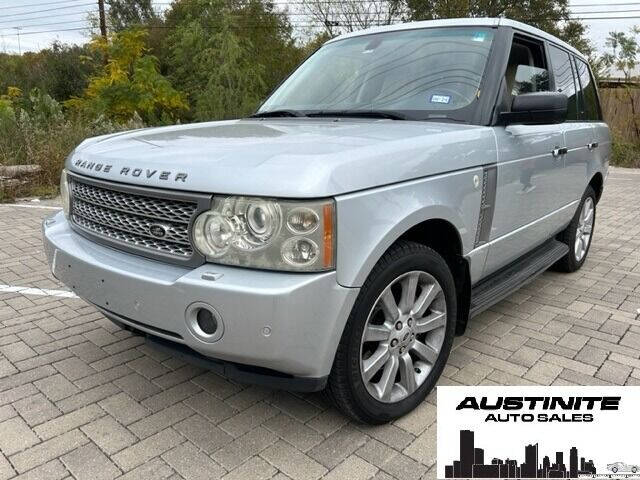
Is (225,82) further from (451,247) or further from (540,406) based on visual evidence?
(540,406)

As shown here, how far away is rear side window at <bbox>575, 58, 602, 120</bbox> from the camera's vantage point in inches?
185

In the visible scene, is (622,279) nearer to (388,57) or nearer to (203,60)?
(388,57)

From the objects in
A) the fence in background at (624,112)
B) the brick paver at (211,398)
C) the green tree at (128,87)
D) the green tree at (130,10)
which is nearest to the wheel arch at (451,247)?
the brick paver at (211,398)

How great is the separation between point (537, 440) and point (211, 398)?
154 cm

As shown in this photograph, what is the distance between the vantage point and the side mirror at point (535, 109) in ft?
9.60

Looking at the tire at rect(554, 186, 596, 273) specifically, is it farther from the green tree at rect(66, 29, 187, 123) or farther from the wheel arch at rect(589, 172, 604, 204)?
the green tree at rect(66, 29, 187, 123)

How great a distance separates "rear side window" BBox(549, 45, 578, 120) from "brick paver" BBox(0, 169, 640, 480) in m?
1.50

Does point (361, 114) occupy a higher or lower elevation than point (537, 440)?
higher

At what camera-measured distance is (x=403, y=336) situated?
250 cm

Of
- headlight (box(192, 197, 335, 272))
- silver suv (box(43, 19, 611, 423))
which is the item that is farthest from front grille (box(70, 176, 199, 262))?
headlight (box(192, 197, 335, 272))

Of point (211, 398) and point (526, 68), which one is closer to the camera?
point (211, 398)

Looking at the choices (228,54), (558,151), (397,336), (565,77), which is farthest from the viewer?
(228,54)

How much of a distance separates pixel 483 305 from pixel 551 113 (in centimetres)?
113

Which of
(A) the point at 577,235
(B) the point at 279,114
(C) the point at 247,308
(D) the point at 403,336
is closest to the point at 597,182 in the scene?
(A) the point at 577,235
